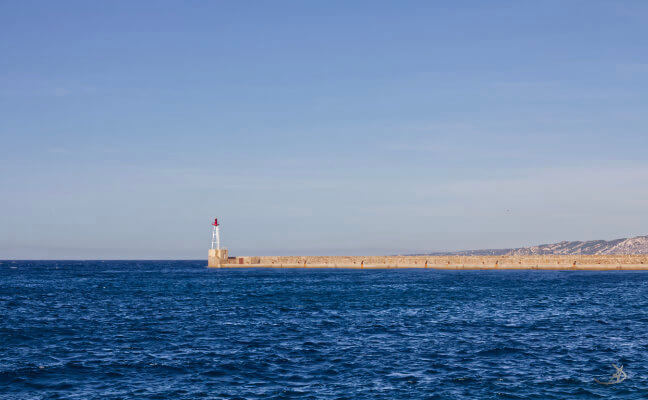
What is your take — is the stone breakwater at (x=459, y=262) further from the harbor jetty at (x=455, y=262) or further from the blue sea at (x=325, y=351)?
the blue sea at (x=325, y=351)

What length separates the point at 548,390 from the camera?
20.6 m

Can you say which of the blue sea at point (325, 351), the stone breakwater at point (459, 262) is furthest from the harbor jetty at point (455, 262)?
the blue sea at point (325, 351)

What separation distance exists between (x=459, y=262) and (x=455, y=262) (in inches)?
38.3

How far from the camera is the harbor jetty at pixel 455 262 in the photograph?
123 metres

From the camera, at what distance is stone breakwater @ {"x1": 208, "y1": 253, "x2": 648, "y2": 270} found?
12331 centimetres

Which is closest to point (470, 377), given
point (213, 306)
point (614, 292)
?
point (213, 306)

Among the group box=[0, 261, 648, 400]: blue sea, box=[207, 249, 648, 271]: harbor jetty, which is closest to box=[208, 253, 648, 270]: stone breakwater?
box=[207, 249, 648, 271]: harbor jetty

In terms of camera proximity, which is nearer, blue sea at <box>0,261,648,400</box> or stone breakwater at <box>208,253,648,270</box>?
blue sea at <box>0,261,648,400</box>

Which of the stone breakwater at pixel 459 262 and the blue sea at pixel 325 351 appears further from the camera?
the stone breakwater at pixel 459 262

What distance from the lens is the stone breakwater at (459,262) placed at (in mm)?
123312

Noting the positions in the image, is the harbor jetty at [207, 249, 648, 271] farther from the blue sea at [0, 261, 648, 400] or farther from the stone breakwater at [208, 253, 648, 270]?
the blue sea at [0, 261, 648, 400]

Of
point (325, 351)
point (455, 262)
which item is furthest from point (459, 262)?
point (325, 351)

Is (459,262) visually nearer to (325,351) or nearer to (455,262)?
(455,262)

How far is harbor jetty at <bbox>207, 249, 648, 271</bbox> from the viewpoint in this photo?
123 m
